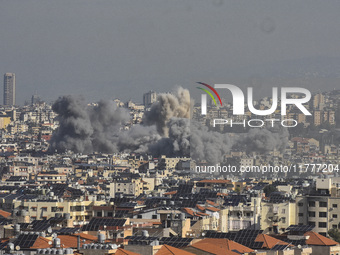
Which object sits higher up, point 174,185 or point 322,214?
point 174,185

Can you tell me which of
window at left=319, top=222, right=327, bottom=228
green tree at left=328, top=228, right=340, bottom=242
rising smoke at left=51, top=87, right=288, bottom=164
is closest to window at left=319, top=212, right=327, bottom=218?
window at left=319, top=222, right=327, bottom=228

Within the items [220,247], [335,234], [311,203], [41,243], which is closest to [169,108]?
[311,203]

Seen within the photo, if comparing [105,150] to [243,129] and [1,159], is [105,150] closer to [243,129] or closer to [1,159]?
[1,159]

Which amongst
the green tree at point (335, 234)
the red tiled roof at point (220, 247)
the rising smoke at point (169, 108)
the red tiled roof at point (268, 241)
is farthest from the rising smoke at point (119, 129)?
the red tiled roof at point (220, 247)

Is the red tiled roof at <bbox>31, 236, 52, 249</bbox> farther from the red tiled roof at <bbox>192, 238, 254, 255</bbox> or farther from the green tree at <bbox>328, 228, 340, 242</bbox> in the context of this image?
the green tree at <bbox>328, 228, 340, 242</bbox>

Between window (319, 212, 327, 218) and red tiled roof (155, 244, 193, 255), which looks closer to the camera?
red tiled roof (155, 244, 193, 255)

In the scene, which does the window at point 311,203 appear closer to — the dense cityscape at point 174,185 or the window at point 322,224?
the dense cityscape at point 174,185

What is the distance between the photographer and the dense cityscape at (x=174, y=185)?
115ft

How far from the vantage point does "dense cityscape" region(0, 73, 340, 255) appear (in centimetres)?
3512

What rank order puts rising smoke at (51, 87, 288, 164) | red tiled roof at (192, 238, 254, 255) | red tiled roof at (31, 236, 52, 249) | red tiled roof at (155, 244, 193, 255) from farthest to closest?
rising smoke at (51, 87, 288, 164) < red tiled roof at (192, 238, 254, 255) < red tiled roof at (31, 236, 52, 249) < red tiled roof at (155, 244, 193, 255)

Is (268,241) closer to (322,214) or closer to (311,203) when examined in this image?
(322,214)

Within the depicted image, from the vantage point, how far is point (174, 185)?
3292 inches

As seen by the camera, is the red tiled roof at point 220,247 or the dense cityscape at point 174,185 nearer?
the red tiled roof at point 220,247

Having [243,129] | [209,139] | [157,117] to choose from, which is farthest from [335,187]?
[157,117]
